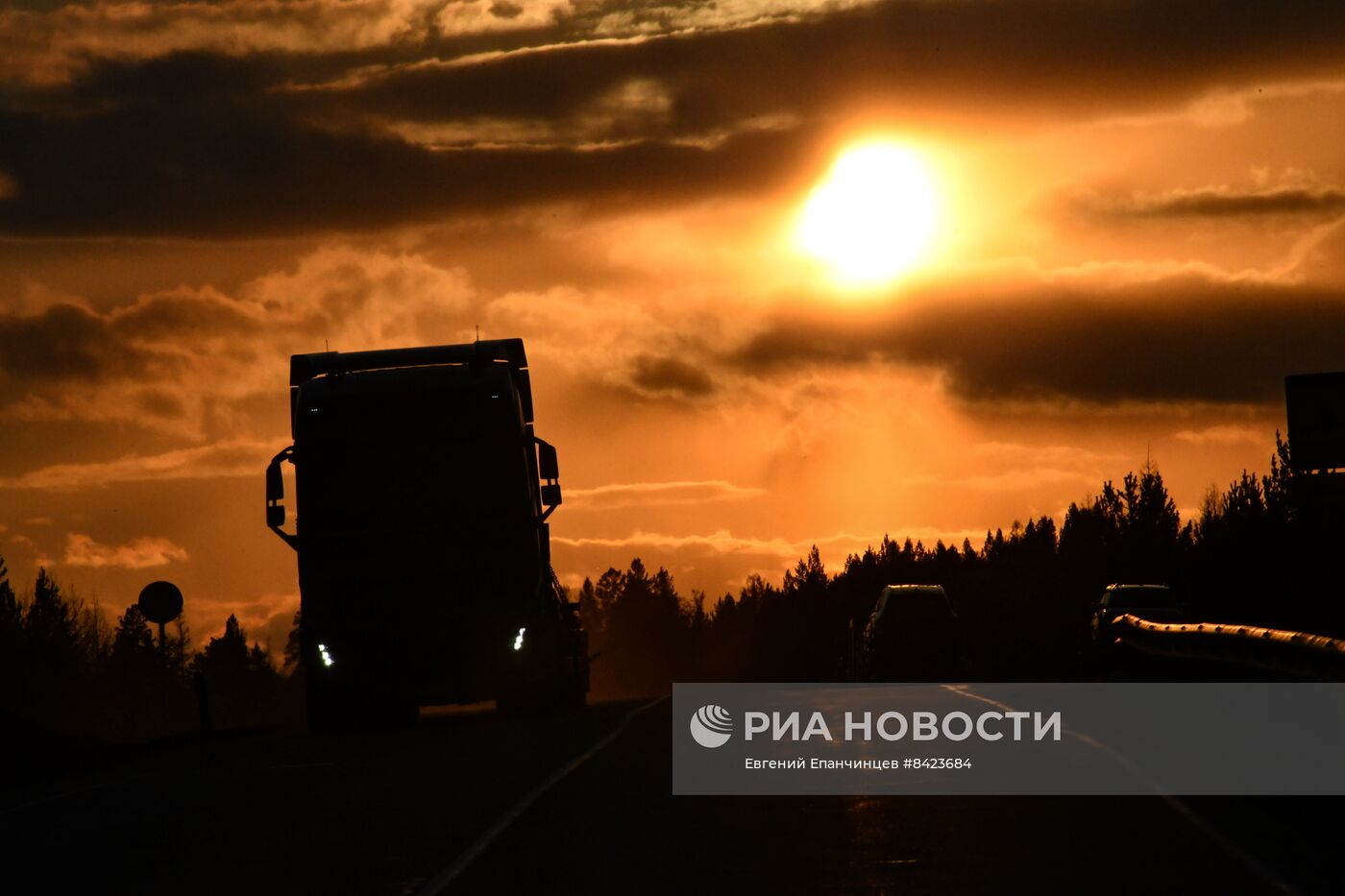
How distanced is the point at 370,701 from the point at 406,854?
48.3ft

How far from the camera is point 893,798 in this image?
624 inches

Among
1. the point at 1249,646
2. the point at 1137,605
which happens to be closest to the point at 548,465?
the point at 1249,646

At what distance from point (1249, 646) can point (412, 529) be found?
35.2 feet

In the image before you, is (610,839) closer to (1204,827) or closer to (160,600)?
(1204,827)

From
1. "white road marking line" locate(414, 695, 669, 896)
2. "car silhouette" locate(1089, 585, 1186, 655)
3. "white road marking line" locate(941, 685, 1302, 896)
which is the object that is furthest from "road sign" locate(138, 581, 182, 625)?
"car silhouette" locate(1089, 585, 1186, 655)

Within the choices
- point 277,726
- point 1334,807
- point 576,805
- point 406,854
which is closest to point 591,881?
point 406,854

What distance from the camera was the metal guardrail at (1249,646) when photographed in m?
18.2

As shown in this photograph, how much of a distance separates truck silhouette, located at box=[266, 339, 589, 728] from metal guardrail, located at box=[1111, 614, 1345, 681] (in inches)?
326

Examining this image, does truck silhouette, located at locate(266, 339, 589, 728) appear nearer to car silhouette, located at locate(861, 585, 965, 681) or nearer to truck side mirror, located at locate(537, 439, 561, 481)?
truck side mirror, located at locate(537, 439, 561, 481)

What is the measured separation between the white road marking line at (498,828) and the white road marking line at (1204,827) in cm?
446

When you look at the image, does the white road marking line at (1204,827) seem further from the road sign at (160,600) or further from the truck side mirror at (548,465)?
the road sign at (160,600)

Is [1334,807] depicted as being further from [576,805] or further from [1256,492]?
[1256,492]

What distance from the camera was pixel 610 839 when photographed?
13734mm

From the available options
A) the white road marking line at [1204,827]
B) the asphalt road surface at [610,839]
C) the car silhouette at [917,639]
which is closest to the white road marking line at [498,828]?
the asphalt road surface at [610,839]
